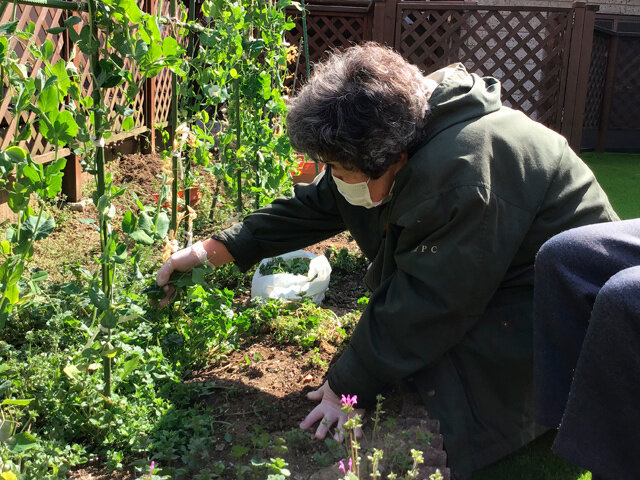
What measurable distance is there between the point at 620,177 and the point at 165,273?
22.8ft

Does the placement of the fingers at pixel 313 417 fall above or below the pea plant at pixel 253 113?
below

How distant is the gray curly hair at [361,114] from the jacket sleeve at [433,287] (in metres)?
0.21

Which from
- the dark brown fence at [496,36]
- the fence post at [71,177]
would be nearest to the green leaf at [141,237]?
the fence post at [71,177]

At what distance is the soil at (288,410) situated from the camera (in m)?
1.79

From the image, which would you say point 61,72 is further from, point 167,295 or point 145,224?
point 167,295

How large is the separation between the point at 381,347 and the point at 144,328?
0.86 metres

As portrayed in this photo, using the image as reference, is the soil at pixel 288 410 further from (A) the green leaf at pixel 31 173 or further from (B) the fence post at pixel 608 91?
(B) the fence post at pixel 608 91

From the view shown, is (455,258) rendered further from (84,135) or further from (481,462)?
(84,135)

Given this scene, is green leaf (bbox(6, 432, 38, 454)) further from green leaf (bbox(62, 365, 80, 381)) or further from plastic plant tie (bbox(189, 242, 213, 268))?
plastic plant tie (bbox(189, 242, 213, 268))

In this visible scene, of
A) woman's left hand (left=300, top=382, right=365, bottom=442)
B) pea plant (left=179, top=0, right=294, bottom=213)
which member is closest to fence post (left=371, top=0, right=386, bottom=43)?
pea plant (left=179, top=0, right=294, bottom=213)

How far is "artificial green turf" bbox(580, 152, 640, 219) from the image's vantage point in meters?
6.25

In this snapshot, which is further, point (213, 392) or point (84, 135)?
point (213, 392)

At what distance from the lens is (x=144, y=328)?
235cm

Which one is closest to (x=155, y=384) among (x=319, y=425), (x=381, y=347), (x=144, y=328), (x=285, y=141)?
(x=144, y=328)
